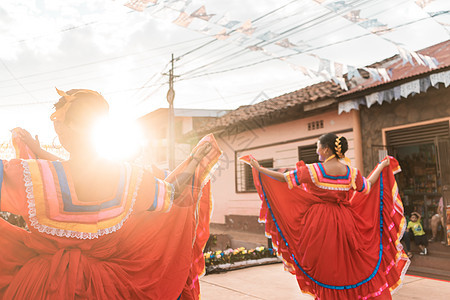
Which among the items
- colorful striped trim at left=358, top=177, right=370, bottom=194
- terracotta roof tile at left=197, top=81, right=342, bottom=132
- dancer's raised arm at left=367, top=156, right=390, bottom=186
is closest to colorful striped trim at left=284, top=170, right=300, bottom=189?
colorful striped trim at left=358, top=177, right=370, bottom=194

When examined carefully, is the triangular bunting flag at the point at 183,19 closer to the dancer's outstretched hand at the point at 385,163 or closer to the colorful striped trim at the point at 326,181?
the colorful striped trim at the point at 326,181

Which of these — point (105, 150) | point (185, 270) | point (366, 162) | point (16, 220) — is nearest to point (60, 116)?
point (105, 150)

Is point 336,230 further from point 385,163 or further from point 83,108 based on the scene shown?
point 83,108

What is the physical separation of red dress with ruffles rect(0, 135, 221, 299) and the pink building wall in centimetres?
821

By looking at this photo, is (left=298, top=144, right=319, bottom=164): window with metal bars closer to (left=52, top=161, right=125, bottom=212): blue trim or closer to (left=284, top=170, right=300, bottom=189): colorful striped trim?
(left=284, top=170, right=300, bottom=189): colorful striped trim

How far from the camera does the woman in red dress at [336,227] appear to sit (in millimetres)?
3633

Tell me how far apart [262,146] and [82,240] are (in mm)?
11578

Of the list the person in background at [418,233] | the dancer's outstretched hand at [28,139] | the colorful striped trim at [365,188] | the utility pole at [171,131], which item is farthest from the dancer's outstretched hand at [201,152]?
the utility pole at [171,131]

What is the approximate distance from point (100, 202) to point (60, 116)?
0.40 metres

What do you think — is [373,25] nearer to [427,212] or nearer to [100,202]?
[100,202]

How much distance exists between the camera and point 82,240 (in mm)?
1496

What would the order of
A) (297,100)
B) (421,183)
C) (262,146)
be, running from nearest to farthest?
(421,183) → (297,100) → (262,146)

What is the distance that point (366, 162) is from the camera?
9.06 meters

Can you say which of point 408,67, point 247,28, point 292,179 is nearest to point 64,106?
point 292,179
